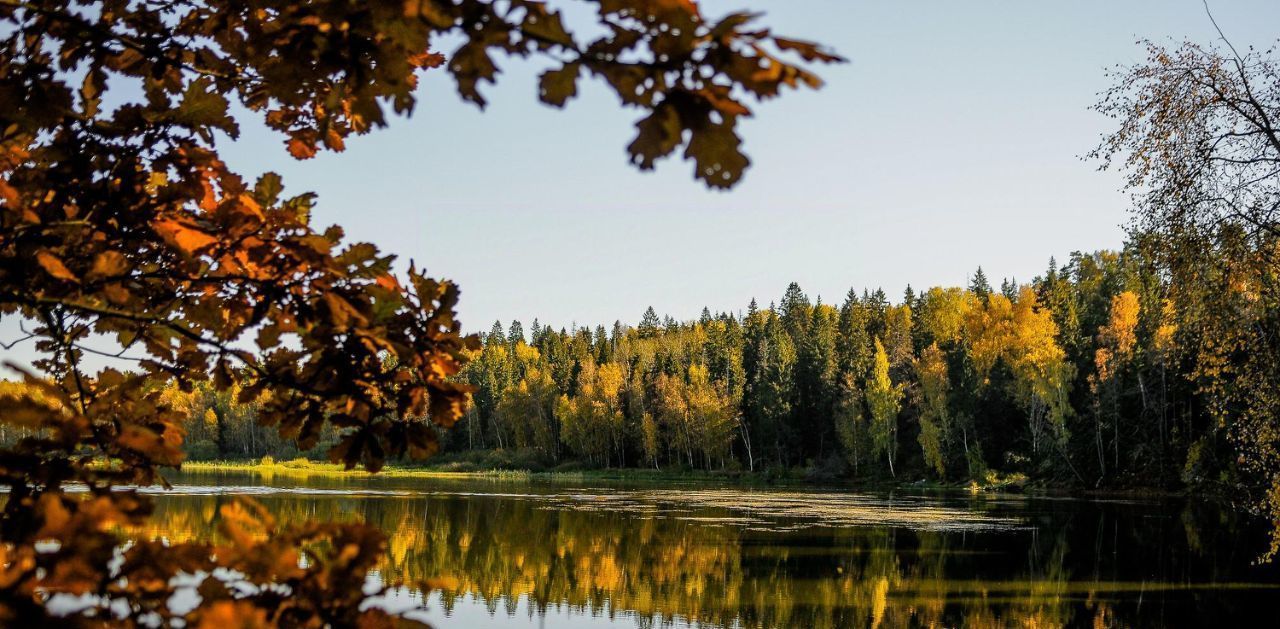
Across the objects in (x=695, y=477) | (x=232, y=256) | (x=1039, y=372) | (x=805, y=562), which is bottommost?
(x=695, y=477)

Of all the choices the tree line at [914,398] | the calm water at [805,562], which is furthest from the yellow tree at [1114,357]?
the calm water at [805,562]

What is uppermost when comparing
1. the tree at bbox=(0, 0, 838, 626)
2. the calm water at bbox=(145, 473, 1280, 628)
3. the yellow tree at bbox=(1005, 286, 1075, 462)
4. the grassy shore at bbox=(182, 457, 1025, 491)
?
the yellow tree at bbox=(1005, 286, 1075, 462)

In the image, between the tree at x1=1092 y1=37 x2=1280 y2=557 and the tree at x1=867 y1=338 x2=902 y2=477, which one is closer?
the tree at x1=1092 y1=37 x2=1280 y2=557

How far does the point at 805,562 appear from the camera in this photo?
18281 mm

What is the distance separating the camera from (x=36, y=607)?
59.6 inches

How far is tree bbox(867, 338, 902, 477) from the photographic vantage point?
5041cm

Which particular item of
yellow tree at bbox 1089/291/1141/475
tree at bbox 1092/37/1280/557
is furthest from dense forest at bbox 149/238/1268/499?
tree at bbox 1092/37/1280/557

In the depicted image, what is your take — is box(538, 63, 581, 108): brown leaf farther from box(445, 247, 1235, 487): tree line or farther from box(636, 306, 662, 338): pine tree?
box(636, 306, 662, 338): pine tree

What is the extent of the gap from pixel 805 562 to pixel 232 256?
1732cm

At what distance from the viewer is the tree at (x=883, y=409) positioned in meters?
50.4

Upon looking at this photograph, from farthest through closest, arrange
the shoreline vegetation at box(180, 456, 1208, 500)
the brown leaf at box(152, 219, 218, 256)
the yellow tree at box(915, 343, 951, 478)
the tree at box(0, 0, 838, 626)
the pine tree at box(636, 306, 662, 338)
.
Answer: the pine tree at box(636, 306, 662, 338) < the yellow tree at box(915, 343, 951, 478) < the shoreline vegetation at box(180, 456, 1208, 500) < the brown leaf at box(152, 219, 218, 256) < the tree at box(0, 0, 838, 626)

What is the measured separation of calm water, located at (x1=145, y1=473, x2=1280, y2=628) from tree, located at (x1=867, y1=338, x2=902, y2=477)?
18.7 metres

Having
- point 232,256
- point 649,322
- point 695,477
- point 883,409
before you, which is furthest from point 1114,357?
point 649,322

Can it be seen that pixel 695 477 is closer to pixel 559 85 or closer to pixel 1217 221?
pixel 1217 221
